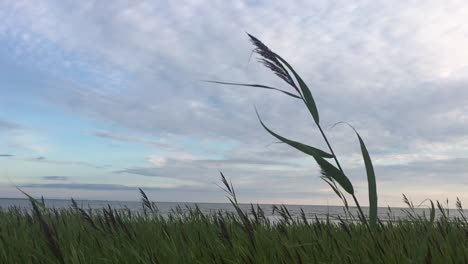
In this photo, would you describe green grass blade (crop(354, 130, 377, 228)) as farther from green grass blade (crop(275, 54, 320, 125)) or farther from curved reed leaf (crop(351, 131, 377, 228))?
green grass blade (crop(275, 54, 320, 125))

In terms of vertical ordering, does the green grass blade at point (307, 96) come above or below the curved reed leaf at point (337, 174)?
above

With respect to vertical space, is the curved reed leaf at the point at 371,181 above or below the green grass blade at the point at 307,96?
below

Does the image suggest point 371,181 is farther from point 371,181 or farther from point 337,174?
point 337,174

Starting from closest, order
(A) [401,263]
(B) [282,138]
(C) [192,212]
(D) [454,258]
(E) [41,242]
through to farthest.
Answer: (B) [282,138]
(A) [401,263]
(D) [454,258]
(E) [41,242]
(C) [192,212]

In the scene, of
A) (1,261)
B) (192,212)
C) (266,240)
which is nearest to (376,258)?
(266,240)

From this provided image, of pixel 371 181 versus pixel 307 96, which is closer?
pixel 371 181

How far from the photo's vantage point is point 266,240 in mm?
2744

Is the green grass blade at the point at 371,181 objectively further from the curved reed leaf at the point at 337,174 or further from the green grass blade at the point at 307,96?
the green grass blade at the point at 307,96

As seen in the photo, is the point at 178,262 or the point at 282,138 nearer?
the point at 282,138

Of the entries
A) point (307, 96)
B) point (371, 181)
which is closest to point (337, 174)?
point (371, 181)

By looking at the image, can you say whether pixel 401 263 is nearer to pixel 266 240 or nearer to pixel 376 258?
pixel 376 258

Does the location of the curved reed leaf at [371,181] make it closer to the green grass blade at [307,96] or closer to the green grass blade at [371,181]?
the green grass blade at [371,181]

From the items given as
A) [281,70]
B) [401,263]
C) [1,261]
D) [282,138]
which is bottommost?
[1,261]

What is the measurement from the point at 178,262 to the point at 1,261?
3.76ft
